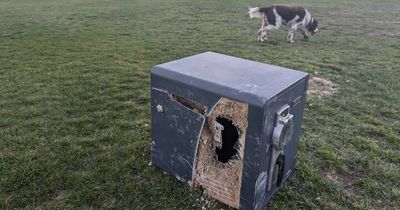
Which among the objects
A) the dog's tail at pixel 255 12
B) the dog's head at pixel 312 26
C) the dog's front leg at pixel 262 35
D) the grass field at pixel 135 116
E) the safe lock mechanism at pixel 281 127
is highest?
the dog's tail at pixel 255 12

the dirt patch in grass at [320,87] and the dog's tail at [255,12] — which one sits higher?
the dog's tail at [255,12]

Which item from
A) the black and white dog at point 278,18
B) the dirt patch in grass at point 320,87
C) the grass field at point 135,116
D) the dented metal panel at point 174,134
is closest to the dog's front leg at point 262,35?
the black and white dog at point 278,18

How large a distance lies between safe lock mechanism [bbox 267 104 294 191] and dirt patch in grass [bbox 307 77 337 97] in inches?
96.2

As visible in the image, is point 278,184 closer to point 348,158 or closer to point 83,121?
point 348,158

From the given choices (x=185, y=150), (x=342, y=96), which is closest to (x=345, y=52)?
(x=342, y=96)

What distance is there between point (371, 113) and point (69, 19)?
8.97 meters

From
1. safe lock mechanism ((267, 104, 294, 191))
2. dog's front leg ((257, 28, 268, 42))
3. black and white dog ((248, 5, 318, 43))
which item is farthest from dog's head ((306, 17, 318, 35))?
safe lock mechanism ((267, 104, 294, 191))

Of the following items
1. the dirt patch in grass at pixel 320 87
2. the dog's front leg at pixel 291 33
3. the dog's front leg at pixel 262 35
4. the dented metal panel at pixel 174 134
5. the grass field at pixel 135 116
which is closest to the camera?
the dented metal panel at pixel 174 134

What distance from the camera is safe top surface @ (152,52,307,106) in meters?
2.12

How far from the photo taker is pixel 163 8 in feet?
43.5

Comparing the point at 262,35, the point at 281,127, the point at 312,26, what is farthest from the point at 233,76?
the point at 312,26

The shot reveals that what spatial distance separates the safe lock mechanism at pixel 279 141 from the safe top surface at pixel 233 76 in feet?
0.62

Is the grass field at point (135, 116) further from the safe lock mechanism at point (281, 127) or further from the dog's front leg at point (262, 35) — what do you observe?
the safe lock mechanism at point (281, 127)

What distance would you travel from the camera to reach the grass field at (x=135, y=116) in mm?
2621
